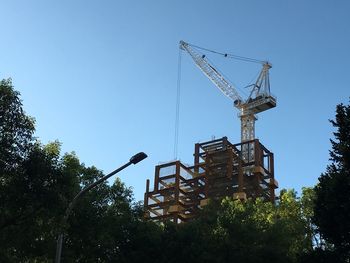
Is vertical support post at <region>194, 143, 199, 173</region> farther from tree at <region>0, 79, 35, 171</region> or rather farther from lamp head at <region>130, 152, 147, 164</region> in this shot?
lamp head at <region>130, 152, 147, 164</region>

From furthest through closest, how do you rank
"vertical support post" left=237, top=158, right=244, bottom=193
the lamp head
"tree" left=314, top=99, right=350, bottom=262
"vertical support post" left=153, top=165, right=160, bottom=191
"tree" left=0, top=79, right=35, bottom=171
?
"vertical support post" left=153, top=165, right=160, bottom=191 → "vertical support post" left=237, top=158, right=244, bottom=193 → "tree" left=314, top=99, right=350, bottom=262 → "tree" left=0, top=79, right=35, bottom=171 → the lamp head

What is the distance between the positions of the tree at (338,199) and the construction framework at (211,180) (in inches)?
3013

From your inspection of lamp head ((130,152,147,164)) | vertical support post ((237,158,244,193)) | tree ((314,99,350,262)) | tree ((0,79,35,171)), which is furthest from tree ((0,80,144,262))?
vertical support post ((237,158,244,193))

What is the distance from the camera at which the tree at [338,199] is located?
28875 mm

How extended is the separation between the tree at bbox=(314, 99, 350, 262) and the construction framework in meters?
76.5

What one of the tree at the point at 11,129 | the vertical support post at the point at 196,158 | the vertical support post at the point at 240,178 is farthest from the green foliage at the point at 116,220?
the vertical support post at the point at 196,158

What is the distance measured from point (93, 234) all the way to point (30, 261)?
7.23 metres

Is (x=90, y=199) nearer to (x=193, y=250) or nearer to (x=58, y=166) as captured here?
(x=193, y=250)

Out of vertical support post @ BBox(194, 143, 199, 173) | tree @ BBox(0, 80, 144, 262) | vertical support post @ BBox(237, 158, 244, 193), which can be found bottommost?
tree @ BBox(0, 80, 144, 262)

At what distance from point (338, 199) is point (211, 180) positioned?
8470 cm

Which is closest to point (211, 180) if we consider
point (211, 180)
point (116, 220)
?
point (211, 180)

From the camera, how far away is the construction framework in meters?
111

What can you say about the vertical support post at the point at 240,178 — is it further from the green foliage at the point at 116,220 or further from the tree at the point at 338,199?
the tree at the point at 338,199

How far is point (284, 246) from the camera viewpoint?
121 feet
